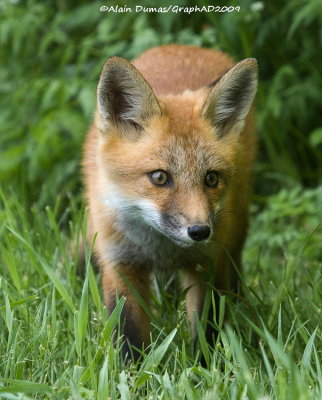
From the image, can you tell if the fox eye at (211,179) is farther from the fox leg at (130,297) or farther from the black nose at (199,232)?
the fox leg at (130,297)

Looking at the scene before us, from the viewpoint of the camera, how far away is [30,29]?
19.5 feet

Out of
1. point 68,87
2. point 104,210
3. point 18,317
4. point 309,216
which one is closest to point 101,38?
point 68,87

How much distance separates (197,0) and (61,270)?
2405mm

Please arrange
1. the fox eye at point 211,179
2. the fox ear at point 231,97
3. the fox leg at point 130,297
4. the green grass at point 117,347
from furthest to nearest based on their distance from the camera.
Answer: the fox leg at point 130,297 → the fox ear at point 231,97 → the fox eye at point 211,179 → the green grass at point 117,347

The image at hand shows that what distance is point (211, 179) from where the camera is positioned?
3.26 meters

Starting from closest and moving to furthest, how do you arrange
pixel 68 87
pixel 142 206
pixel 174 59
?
pixel 142 206
pixel 174 59
pixel 68 87

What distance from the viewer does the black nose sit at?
2.95 m

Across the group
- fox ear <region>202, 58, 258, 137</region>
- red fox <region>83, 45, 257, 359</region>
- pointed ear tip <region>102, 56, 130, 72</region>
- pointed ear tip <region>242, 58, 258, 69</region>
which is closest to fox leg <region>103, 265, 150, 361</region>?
red fox <region>83, 45, 257, 359</region>

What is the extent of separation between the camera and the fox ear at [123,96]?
323cm

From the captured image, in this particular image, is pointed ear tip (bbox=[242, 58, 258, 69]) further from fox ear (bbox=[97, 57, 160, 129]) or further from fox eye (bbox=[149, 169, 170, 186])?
fox eye (bbox=[149, 169, 170, 186])

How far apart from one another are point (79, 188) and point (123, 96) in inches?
101

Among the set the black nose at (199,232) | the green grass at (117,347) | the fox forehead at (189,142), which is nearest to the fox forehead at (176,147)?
the fox forehead at (189,142)

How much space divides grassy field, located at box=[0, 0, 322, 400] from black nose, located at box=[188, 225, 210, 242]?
12.8 inches

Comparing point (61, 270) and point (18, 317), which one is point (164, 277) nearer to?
point (61, 270)
